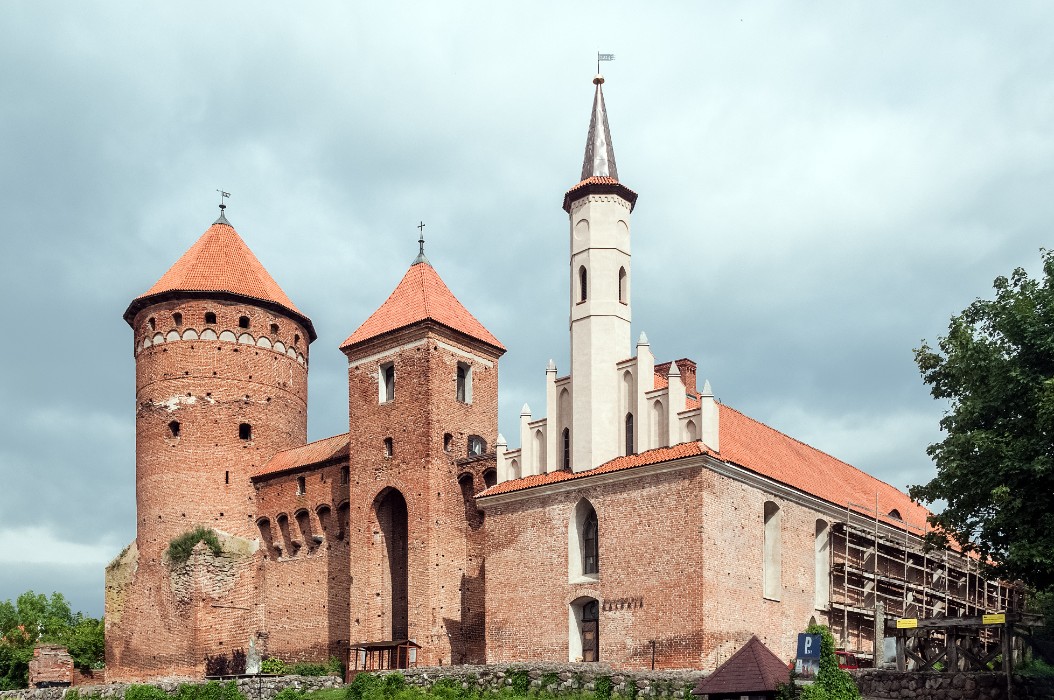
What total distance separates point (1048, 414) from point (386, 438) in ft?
61.2

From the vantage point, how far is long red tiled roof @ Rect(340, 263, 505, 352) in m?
37.2

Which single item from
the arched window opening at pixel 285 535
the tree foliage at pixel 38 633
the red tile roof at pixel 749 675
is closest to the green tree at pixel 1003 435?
the red tile roof at pixel 749 675

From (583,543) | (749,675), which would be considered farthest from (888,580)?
(749,675)

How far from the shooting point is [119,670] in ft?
136

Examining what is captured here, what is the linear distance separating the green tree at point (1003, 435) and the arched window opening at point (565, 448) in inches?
321

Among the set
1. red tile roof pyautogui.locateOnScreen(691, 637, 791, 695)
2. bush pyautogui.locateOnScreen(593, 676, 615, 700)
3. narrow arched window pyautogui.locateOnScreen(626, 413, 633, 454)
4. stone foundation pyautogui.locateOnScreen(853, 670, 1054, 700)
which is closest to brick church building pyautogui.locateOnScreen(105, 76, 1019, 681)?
narrow arched window pyautogui.locateOnScreen(626, 413, 633, 454)

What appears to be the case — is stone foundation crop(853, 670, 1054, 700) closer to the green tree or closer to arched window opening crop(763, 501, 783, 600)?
the green tree

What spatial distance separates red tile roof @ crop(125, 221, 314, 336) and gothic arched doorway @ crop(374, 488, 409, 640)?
9.24 m

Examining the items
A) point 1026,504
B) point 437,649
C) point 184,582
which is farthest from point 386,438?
point 1026,504

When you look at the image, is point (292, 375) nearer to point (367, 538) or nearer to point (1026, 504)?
point (367, 538)

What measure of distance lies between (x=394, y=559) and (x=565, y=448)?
7.38m

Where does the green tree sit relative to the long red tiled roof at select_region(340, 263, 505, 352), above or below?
below

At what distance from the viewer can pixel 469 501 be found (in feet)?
118

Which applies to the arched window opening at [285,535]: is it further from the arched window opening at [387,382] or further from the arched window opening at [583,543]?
the arched window opening at [583,543]
